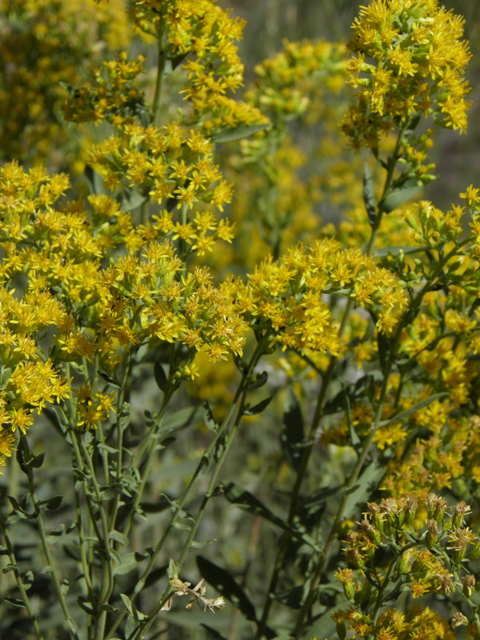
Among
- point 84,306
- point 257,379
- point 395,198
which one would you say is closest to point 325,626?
point 257,379

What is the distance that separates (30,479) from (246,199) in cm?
327

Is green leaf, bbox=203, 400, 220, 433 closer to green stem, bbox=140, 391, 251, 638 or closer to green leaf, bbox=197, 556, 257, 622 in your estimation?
green stem, bbox=140, 391, 251, 638

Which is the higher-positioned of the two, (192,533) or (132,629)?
(192,533)

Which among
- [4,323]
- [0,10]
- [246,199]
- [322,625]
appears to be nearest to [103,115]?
[4,323]

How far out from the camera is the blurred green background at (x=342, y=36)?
353cm

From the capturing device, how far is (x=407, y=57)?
1528 mm

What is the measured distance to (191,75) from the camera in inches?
72.9

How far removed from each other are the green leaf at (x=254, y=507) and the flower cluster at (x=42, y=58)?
229 cm

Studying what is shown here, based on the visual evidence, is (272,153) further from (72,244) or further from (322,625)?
(322,625)

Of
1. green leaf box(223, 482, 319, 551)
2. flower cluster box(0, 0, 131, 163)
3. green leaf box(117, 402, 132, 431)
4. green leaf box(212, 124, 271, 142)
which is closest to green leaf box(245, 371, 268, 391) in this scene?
green leaf box(117, 402, 132, 431)

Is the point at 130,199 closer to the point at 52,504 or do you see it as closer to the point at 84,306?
the point at 84,306

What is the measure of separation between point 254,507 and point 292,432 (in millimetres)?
328

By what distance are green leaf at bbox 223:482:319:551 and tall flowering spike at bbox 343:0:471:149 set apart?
3.67ft

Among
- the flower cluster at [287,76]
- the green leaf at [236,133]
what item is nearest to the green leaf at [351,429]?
the green leaf at [236,133]
